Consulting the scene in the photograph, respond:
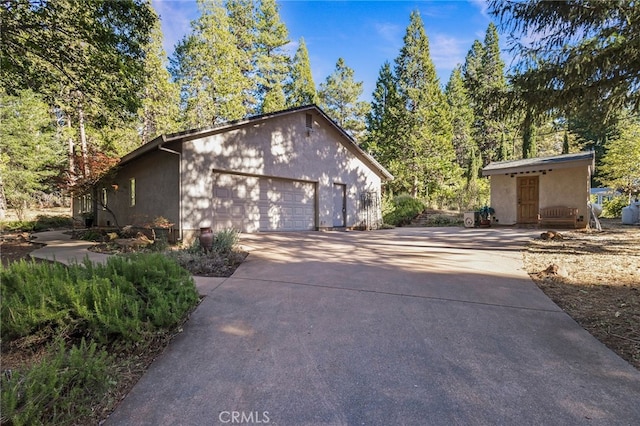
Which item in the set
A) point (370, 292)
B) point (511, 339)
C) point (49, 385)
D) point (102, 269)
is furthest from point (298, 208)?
point (49, 385)

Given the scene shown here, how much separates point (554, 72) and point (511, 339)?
528 cm

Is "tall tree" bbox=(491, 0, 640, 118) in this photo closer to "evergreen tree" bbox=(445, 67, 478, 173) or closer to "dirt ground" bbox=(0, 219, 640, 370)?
"dirt ground" bbox=(0, 219, 640, 370)

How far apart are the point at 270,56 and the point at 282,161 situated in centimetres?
1652

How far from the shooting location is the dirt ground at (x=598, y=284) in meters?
2.92

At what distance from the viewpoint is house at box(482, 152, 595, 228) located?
39.3ft

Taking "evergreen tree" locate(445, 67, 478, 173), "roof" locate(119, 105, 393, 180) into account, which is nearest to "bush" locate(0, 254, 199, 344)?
"roof" locate(119, 105, 393, 180)

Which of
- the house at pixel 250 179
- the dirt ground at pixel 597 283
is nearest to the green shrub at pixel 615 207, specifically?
the dirt ground at pixel 597 283

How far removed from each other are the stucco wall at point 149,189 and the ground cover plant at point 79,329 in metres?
5.86

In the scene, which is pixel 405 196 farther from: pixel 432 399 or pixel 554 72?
pixel 432 399

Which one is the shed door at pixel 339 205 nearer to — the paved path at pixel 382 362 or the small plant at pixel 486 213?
the small plant at pixel 486 213

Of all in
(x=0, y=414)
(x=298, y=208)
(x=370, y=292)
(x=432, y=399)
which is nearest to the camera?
(x=0, y=414)

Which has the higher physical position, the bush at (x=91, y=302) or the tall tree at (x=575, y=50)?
the tall tree at (x=575, y=50)

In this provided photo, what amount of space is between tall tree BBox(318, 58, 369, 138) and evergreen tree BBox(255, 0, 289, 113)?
5.52m

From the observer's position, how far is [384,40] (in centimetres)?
1041
